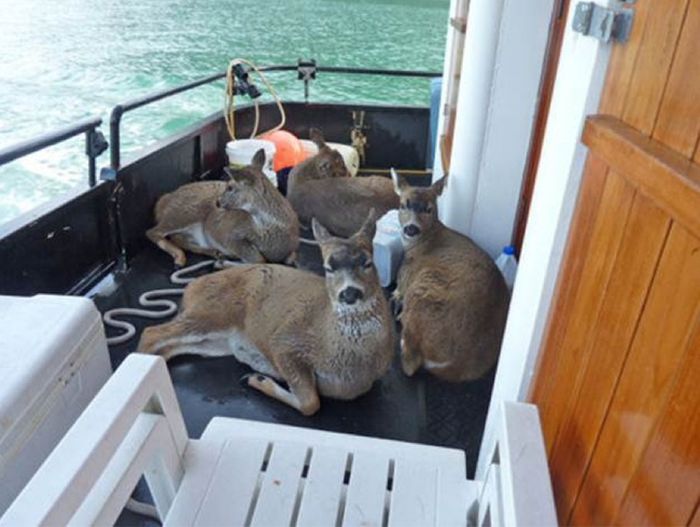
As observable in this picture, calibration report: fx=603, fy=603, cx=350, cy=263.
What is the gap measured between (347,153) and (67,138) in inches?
120

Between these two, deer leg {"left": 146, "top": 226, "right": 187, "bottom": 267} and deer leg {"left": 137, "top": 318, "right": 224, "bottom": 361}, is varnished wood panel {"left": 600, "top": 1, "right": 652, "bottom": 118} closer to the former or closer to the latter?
deer leg {"left": 137, "top": 318, "right": 224, "bottom": 361}

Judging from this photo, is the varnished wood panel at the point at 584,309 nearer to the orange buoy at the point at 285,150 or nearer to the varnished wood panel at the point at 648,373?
the varnished wood panel at the point at 648,373

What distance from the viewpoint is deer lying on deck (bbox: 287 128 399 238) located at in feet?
15.1

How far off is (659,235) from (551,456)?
2.41 feet

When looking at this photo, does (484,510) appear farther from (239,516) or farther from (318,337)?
(318,337)

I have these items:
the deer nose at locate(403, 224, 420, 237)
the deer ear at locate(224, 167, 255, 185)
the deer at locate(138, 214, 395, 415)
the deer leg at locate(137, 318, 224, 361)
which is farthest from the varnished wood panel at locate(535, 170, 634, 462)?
the deer ear at locate(224, 167, 255, 185)

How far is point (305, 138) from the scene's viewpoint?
6.27 meters

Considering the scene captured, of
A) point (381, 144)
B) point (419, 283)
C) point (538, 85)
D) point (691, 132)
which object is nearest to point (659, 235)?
point (691, 132)

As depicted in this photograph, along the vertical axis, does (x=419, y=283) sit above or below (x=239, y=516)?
below

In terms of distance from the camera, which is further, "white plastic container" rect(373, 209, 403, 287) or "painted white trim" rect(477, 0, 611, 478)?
"white plastic container" rect(373, 209, 403, 287)

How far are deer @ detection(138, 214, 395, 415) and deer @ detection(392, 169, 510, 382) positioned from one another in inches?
8.8

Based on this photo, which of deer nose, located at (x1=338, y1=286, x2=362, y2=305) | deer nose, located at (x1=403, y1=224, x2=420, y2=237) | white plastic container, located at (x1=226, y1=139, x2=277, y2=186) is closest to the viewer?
deer nose, located at (x1=338, y1=286, x2=362, y2=305)

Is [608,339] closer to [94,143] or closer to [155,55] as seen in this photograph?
[94,143]

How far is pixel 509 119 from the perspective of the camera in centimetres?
347
